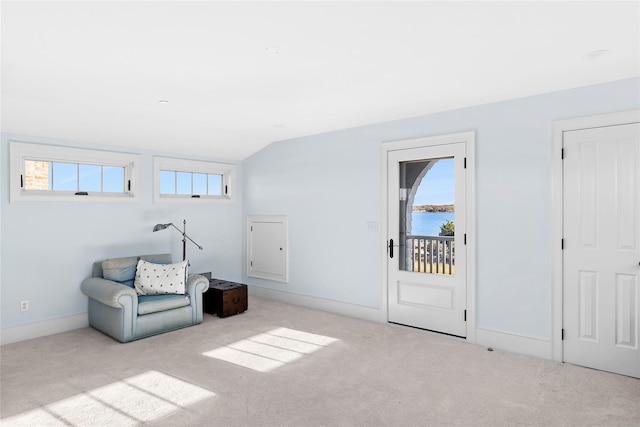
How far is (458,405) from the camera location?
2.62m

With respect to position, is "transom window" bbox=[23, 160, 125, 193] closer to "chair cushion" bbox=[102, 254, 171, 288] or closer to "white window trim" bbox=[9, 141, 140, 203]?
"white window trim" bbox=[9, 141, 140, 203]

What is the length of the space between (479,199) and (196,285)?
319cm

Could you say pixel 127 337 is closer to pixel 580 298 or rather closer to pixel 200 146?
pixel 200 146

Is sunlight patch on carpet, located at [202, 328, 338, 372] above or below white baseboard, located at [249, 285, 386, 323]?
below

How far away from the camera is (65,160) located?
4.35 metres

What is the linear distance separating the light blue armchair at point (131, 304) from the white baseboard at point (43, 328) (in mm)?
128

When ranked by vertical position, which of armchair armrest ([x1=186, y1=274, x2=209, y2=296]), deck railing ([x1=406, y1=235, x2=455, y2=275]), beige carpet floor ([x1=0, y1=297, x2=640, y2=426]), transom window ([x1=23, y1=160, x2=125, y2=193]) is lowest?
beige carpet floor ([x1=0, y1=297, x2=640, y2=426])

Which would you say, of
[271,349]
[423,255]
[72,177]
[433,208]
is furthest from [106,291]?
[433,208]

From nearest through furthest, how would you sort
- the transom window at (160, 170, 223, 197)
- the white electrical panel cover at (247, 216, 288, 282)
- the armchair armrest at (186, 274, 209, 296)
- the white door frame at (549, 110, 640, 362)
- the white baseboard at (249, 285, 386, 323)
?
the white door frame at (549, 110, 640, 362) < the armchair armrest at (186, 274, 209, 296) < the white baseboard at (249, 285, 386, 323) < the transom window at (160, 170, 223, 197) < the white electrical panel cover at (247, 216, 288, 282)

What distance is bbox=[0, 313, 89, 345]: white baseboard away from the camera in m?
3.88

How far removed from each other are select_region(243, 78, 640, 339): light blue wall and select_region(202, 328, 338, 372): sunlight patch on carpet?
1.00 m

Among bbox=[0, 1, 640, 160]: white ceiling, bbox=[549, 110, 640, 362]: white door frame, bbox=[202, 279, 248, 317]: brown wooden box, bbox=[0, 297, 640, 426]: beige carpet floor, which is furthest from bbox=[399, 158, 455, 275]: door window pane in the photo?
bbox=[202, 279, 248, 317]: brown wooden box

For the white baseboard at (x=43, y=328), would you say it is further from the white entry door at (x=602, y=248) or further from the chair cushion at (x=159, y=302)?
the white entry door at (x=602, y=248)

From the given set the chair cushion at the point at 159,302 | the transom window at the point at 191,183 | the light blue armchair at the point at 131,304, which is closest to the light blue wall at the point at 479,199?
the transom window at the point at 191,183
